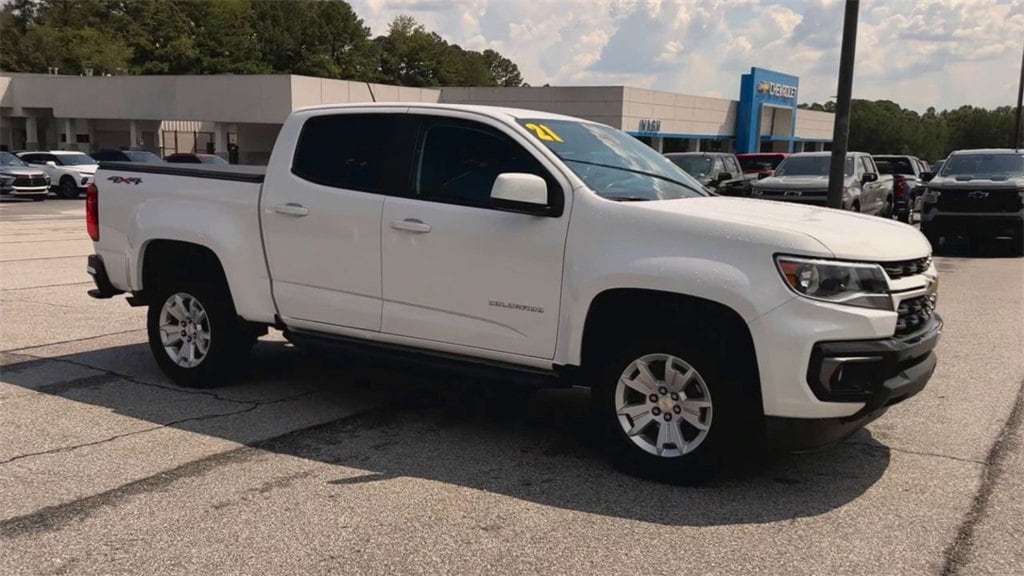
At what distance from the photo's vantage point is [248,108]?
46531 mm

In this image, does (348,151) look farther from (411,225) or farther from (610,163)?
(610,163)

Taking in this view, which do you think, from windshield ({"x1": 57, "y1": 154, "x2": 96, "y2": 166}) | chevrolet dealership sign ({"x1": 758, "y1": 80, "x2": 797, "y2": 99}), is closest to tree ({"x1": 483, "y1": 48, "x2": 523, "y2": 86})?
chevrolet dealership sign ({"x1": 758, "y1": 80, "x2": 797, "y2": 99})

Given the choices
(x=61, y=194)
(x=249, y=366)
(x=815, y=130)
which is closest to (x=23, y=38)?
(x=61, y=194)

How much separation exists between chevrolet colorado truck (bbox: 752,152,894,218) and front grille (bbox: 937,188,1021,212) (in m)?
1.55

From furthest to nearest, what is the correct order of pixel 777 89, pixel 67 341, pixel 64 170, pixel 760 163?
pixel 777 89, pixel 64 170, pixel 760 163, pixel 67 341

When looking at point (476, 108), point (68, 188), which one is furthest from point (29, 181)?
point (476, 108)

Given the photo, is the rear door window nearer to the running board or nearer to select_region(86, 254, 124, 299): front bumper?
the running board

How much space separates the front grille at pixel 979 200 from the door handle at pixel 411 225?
13.8m

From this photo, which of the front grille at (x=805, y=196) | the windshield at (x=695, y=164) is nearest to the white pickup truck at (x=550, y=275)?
the front grille at (x=805, y=196)

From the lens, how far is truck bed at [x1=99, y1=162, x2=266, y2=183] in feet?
20.2

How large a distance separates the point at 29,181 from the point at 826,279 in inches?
1202

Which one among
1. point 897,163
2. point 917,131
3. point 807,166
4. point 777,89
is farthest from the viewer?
point 917,131

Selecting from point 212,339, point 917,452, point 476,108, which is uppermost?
point 476,108

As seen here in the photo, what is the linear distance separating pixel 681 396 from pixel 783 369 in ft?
1.91
